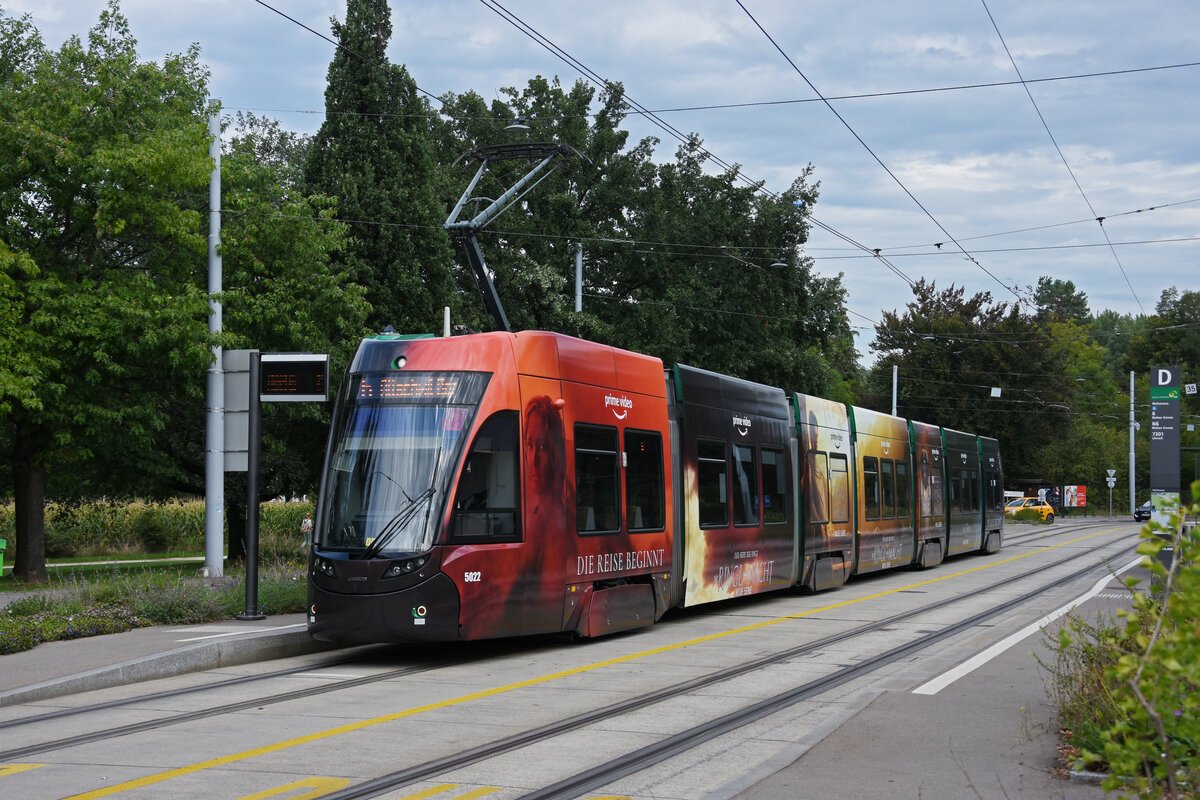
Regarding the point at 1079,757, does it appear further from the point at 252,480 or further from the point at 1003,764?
the point at 252,480

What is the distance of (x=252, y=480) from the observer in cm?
1399

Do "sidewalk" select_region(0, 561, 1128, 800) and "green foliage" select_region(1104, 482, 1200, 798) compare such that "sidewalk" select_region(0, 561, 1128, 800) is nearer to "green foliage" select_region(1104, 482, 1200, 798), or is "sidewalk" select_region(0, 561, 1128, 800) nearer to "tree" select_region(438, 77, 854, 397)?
"green foliage" select_region(1104, 482, 1200, 798)

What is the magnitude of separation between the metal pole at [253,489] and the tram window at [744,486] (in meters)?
6.53

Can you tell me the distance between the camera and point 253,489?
14.0 meters

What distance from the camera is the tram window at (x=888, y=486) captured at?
79.3 ft

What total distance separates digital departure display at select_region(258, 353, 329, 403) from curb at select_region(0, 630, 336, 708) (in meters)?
3.01

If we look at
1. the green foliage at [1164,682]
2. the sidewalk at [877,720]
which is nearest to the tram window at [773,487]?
A: the sidewalk at [877,720]

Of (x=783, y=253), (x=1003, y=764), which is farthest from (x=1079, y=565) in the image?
(x=1003, y=764)

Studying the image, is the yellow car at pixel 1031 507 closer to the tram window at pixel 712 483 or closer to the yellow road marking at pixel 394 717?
the tram window at pixel 712 483

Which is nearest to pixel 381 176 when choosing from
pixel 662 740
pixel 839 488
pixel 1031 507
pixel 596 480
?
pixel 839 488

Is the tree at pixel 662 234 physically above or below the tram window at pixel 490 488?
above

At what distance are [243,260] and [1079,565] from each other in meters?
20.6

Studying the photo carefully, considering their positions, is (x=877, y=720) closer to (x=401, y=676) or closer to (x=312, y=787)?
(x=312, y=787)

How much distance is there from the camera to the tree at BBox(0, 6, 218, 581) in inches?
838
